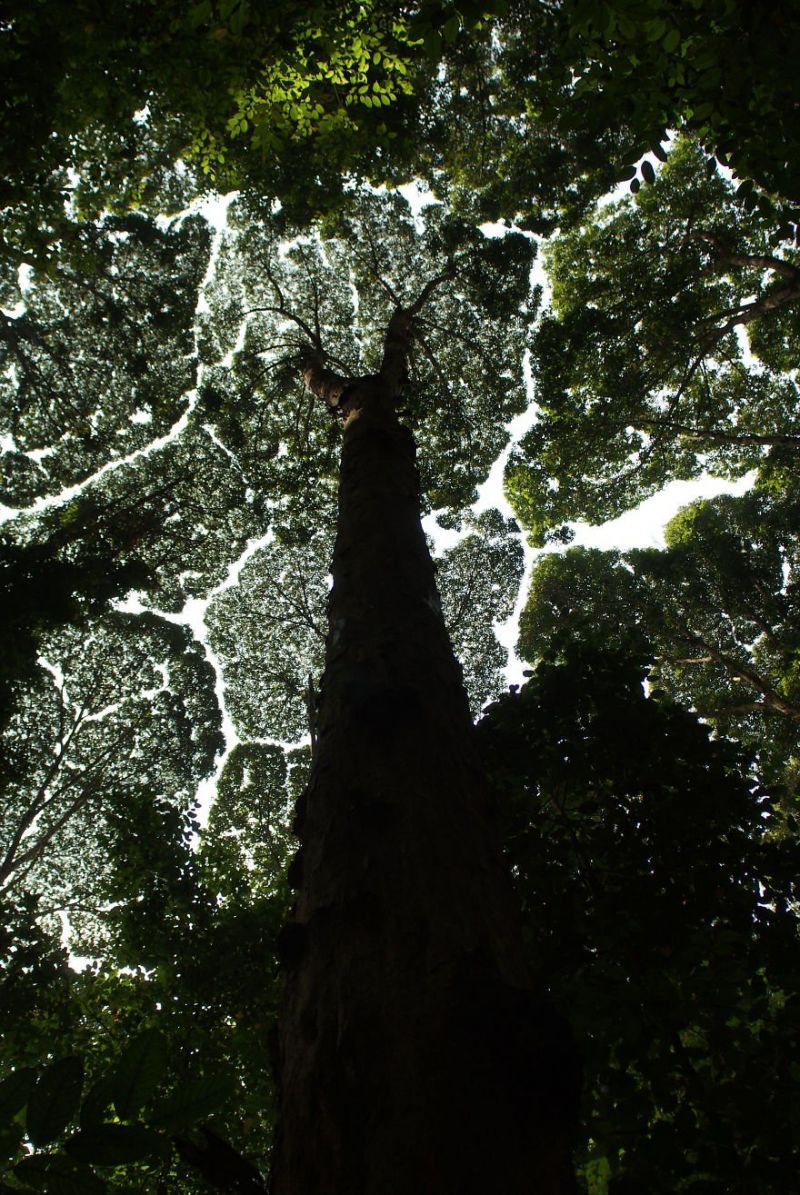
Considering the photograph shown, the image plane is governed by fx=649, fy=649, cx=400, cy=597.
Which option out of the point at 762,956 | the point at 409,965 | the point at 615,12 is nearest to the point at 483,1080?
the point at 409,965

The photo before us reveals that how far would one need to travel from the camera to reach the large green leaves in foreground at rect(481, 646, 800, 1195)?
6.80ft

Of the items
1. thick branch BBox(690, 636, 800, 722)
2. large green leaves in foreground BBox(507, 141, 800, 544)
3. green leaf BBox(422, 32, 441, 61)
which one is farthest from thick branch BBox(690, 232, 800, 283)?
Result: green leaf BBox(422, 32, 441, 61)

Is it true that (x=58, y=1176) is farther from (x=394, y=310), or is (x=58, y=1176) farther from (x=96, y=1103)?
(x=394, y=310)

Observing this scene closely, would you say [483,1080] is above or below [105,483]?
below

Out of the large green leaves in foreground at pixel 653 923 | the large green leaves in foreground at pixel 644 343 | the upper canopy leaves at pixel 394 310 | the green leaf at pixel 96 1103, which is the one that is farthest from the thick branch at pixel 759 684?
the green leaf at pixel 96 1103

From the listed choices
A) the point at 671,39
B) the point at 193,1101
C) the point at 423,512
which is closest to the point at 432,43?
the point at 671,39

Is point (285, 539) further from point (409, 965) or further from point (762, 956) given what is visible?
point (409, 965)

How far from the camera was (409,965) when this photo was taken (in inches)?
53.5

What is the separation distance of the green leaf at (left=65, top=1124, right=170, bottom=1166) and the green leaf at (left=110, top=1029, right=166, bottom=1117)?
3cm

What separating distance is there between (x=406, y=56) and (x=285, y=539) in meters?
7.77

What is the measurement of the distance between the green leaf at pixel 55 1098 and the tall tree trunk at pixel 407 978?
0.50m

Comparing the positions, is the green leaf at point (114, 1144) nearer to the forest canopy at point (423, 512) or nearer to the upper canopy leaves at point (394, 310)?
the forest canopy at point (423, 512)

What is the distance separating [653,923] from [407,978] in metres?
2.09

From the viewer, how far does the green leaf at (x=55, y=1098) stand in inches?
31.4
